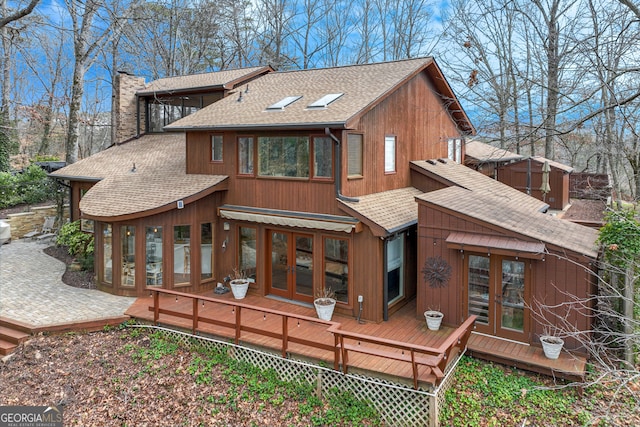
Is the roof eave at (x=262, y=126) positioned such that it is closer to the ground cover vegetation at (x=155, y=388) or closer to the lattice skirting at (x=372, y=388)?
the lattice skirting at (x=372, y=388)

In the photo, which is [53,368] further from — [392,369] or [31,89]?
[31,89]

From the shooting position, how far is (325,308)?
9.50m

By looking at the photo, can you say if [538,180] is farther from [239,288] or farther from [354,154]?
[239,288]

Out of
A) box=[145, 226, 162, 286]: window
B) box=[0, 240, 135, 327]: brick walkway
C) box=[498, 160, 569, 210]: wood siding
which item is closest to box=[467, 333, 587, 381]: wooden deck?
box=[145, 226, 162, 286]: window

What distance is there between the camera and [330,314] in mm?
9586

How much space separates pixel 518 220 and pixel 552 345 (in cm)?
277

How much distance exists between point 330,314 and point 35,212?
16127 millimetres

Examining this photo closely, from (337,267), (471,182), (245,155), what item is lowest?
(337,267)

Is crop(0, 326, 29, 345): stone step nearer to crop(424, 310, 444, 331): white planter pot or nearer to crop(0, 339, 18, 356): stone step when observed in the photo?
crop(0, 339, 18, 356): stone step

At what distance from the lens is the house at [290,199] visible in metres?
9.87

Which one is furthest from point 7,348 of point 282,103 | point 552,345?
point 552,345

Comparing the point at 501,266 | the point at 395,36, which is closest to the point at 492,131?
the point at 501,266

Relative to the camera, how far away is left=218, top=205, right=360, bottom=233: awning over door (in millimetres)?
9688

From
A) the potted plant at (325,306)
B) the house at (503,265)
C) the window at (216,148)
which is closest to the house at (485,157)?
the house at (503,265)
